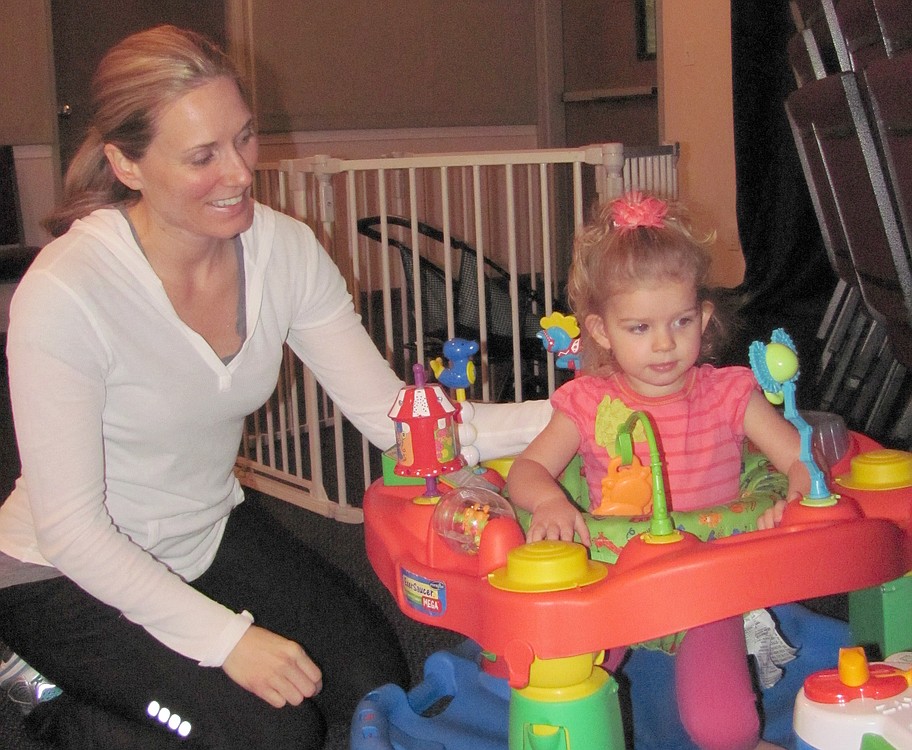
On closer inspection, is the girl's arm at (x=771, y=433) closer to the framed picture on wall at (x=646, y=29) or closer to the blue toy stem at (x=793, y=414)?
Result: the blue toy stem at (x=793, y=414)

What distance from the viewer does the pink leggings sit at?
3.63 feet

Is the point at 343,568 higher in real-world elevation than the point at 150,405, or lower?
lower

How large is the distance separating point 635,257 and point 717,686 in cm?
47

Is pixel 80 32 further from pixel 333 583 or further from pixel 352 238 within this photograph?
pixel 333 583

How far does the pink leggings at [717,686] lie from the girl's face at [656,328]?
11.6 inches

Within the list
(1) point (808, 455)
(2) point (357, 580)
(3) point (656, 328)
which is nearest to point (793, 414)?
(1) point (808, 455)

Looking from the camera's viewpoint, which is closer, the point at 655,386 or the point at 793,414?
the point at 793,414

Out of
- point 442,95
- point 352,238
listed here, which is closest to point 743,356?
point 352,238

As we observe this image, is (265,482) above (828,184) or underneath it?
underneath

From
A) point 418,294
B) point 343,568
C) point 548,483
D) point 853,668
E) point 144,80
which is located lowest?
point 343,568

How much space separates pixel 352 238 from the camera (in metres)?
2.42

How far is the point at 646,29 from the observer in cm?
506

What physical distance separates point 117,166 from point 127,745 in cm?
70

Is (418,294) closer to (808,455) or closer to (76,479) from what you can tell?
(76,479)
